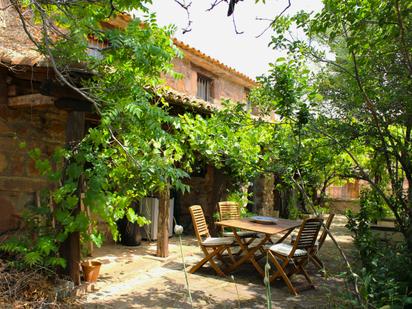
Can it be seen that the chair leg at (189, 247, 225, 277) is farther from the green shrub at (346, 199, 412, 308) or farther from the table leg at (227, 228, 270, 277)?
the green shrub at (346, 199, 412, 308)

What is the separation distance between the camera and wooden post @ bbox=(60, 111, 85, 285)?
3844 mm

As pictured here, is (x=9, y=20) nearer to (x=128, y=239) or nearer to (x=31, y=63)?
(x=31, y=63)

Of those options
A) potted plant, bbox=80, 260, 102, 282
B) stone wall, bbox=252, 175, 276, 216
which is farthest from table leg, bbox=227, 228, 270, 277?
stone wall, bbox=252, 175, 276, 216

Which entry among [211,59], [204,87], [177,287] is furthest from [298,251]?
[204,87]

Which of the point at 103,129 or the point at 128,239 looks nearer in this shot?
the point at 103,129

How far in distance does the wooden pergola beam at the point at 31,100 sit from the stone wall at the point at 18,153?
0.16 m

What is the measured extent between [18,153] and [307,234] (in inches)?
150

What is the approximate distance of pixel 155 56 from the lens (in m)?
3.44

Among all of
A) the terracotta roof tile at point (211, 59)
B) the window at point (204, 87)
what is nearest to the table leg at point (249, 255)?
the terracotta roof tile at point (211, 59)

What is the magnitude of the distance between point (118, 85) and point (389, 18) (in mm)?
2410

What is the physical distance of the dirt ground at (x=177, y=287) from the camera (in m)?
3.81

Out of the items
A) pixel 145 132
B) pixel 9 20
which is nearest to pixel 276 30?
pixel 145 132

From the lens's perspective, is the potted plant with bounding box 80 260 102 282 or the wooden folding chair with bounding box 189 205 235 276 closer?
the potted plant with bounding box 80 260 102 282

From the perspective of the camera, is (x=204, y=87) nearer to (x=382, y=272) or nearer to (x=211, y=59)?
(x=211, y=59)
